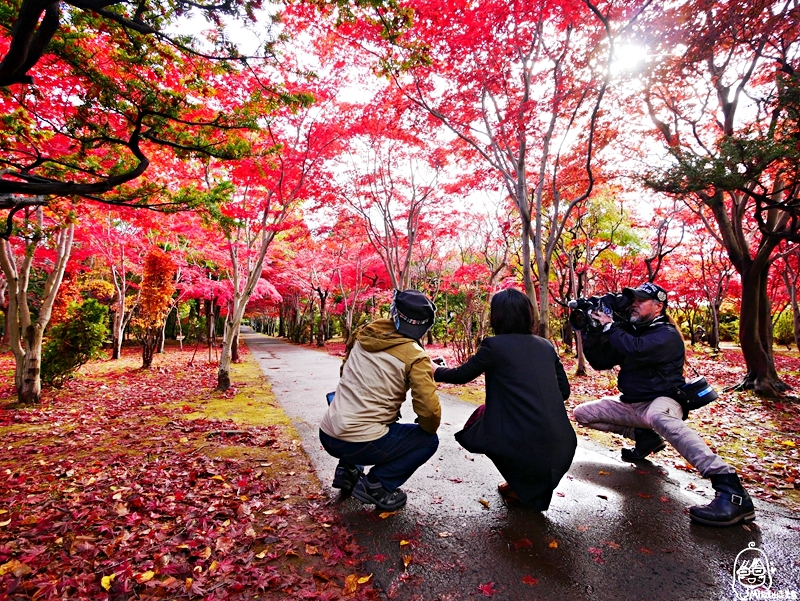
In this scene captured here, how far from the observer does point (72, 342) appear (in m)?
8.48

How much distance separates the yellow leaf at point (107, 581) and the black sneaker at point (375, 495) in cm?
160

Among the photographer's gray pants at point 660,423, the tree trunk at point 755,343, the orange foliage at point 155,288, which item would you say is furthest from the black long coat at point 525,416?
the orange foliage at point 155,288

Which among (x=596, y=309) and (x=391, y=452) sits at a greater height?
(x=596, y=309)

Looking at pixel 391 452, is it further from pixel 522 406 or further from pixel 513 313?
pixel 513 313

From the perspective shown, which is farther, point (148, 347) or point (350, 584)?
point (148, 347)

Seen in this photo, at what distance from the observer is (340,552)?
2576 mm

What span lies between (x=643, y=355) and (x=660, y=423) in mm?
587

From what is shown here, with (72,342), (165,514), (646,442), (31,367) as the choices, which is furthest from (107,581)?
(72,342)

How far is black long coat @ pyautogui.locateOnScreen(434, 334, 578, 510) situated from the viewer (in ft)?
9.00

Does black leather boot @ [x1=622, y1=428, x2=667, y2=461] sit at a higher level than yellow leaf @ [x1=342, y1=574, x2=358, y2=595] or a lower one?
higher

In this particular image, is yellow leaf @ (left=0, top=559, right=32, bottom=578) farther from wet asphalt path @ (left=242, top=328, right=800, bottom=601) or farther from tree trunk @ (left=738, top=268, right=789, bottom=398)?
tree trunk @ (left=738, top=268, right=789, bottom=398)

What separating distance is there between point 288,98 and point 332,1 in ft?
3.98

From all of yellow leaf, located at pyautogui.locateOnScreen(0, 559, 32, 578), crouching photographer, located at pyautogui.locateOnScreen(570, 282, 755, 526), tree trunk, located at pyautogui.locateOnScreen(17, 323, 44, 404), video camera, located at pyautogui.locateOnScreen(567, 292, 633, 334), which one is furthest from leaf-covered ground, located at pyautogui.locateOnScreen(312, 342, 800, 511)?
tree trunk, located at pyautogui.locateOnScreen(17, 323, 44, 404)

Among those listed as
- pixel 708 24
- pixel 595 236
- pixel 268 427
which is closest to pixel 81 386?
pixel 268 427
